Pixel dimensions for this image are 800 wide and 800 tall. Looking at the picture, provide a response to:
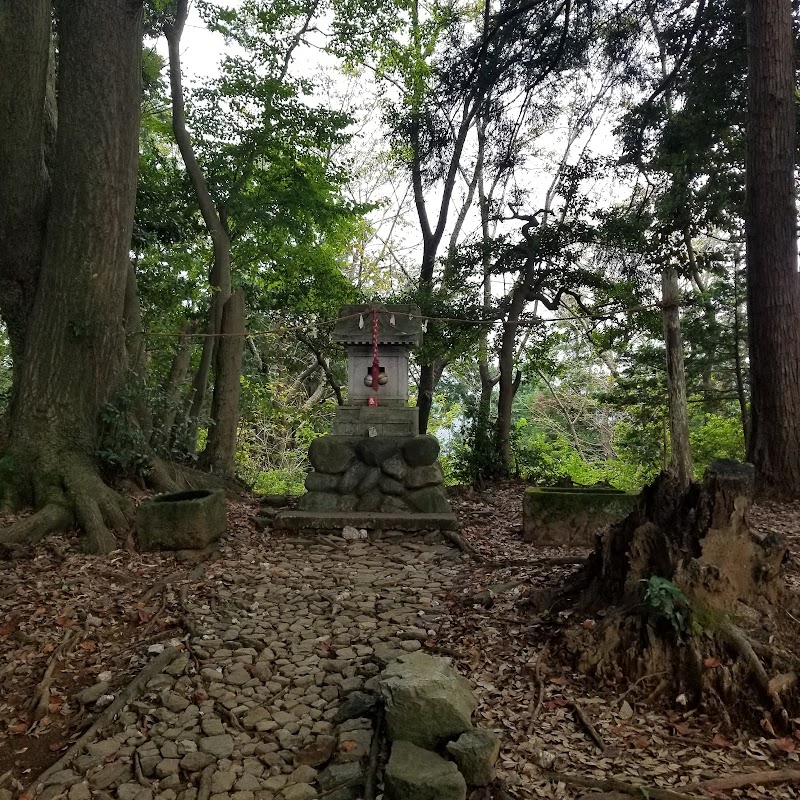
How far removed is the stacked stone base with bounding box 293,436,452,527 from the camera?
6.88 meters

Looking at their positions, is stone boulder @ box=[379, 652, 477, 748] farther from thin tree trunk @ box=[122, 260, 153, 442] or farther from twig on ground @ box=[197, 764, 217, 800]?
thin tree trunk @ box=[122, 260, 153, 442]

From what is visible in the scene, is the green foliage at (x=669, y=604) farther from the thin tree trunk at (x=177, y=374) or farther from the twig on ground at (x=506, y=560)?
the thin tree trunk at (x=177, y=374)

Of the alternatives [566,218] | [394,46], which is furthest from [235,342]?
[394,46]

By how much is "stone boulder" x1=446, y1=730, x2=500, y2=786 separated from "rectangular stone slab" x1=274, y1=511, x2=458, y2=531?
4.01m

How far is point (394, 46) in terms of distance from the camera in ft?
40.0

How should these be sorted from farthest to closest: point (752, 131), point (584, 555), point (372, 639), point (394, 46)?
point (394, 46) < point (752, 131) < point (584, 555) < point (372, 639)

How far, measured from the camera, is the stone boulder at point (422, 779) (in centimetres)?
226

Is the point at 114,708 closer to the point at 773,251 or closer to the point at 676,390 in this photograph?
the point at 773,251

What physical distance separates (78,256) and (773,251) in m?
7.79

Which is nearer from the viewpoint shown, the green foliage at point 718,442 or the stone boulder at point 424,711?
the stone boulder at point 424,711

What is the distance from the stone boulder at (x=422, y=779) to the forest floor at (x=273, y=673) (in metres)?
0.19

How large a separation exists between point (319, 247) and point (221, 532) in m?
7.84

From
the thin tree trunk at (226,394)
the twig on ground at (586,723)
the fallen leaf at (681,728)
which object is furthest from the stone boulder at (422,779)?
the thin tree trunk at (226,394)

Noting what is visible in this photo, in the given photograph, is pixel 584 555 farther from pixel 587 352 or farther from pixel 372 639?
pixel 587 352
